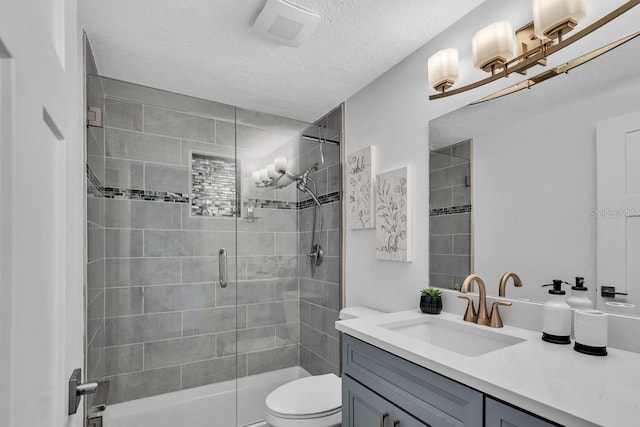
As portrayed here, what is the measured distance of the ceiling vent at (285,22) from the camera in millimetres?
1624

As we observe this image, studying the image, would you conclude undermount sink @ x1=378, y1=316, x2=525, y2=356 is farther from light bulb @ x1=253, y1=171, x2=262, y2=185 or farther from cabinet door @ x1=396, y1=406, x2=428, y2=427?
light bulb @ x1=253, y1=171, x2=262, y2=185

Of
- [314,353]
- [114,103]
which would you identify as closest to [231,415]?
[314,353]

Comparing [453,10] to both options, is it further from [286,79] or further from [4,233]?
[4,233]

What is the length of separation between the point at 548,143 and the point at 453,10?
0.81 metres

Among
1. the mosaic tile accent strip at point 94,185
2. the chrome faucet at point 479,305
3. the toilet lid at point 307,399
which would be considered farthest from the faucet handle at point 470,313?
the mosaic tile accent strip at point 94,185

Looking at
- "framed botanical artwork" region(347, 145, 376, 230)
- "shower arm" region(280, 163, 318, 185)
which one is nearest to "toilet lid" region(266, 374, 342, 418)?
"framed botanical artwork" region(347, 145, 376, 230)

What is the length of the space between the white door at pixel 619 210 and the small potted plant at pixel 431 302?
26.3 inches

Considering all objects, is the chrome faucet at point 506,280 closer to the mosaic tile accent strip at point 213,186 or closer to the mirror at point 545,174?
the mirror at point 545,174

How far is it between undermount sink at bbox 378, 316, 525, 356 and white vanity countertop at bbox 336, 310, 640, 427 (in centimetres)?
9

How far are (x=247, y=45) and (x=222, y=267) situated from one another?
1487 millimetres

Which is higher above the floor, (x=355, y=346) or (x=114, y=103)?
(x=114, y=103)

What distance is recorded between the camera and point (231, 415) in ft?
8.04

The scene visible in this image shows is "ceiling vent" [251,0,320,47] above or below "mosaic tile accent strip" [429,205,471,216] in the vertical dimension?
above

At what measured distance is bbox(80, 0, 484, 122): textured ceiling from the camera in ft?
5.51
